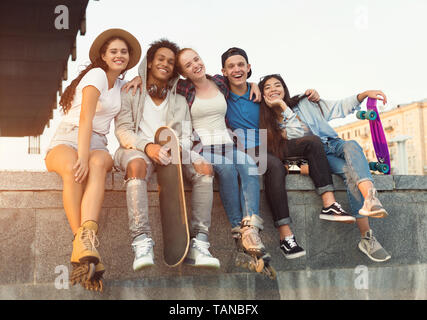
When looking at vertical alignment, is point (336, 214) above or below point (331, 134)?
below

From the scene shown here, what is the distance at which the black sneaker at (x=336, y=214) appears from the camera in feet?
13.1

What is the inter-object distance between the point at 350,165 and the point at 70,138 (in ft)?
7.96

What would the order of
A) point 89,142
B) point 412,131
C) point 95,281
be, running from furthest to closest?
point 412,131 < point 89,142 < point 95,281

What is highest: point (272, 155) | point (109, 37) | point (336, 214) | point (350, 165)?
point (109, 37)

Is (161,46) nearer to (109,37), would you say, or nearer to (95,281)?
(109,37)

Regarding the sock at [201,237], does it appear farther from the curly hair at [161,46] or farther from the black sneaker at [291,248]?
the curly hair at [161,46]

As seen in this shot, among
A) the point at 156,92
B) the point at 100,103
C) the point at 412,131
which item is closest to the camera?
the point at 100,103

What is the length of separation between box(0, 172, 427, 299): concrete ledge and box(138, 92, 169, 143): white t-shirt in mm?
427

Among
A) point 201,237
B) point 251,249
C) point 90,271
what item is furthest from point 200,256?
point 90,271

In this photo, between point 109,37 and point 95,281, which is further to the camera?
point 109,37

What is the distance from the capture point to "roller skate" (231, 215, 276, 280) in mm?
3678

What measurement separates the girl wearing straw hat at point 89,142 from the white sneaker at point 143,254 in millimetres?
246

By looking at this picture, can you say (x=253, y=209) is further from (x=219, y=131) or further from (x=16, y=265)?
(x=16, y=265)

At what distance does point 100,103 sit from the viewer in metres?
3.97
